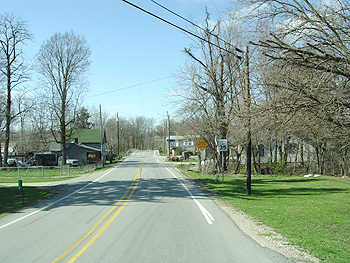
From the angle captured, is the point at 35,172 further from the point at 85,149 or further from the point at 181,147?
the point at 181,147

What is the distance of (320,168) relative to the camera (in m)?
33.8

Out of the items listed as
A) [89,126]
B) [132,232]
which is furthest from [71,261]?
[89,126]

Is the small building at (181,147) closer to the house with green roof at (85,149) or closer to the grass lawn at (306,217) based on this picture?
the house with green roof at (85,149)

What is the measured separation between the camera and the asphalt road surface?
650cm

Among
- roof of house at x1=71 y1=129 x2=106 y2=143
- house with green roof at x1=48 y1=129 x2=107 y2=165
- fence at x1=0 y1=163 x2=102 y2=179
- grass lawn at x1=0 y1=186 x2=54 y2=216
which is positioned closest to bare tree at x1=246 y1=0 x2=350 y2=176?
grass lawn at x1=0 y1=186 x2=54 y2=216

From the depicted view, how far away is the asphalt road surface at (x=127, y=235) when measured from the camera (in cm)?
650

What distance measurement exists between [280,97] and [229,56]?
60.4 feet

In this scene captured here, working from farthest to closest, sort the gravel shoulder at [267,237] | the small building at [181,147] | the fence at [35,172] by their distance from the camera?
the small building at [181,147] → the fence at [35,172] → the gravel shoulder at [267,237]

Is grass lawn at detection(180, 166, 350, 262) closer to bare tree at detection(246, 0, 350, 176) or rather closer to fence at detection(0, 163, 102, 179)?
bare tree at detection(246, 0, 350, 176)

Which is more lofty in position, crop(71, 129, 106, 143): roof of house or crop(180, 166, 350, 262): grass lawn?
crop(71, 129, 106, 143): roof of house

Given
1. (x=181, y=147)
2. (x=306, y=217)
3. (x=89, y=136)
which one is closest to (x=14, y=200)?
(x=306, y=217)

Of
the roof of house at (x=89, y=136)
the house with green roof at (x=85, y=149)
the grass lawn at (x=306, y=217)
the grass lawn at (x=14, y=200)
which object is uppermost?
the roof of house at (x=89, y=136)

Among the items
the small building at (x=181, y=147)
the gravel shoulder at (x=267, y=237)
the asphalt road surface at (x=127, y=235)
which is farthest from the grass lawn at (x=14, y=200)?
the small building at (x=181, y=147)

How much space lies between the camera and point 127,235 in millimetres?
8273
